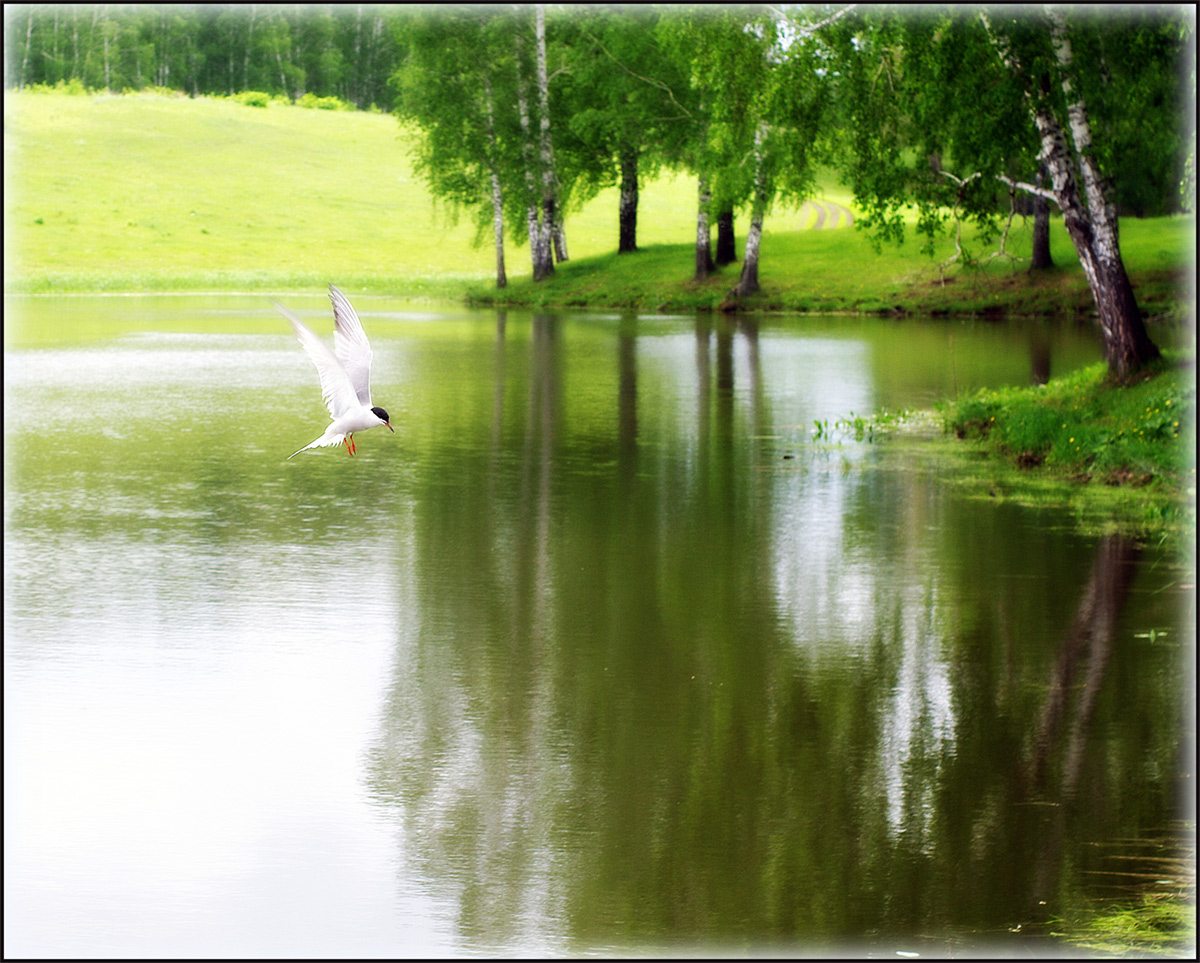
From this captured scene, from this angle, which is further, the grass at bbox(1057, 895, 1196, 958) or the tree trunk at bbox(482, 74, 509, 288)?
the tree trunk at bbox(482, 74, 509, 288)

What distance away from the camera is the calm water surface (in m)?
5.45

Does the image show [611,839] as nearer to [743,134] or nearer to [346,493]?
[346,493]

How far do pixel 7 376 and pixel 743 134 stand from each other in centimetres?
1234

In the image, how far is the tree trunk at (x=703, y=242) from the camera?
37969 mm

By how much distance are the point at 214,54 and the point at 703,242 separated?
2803 inches

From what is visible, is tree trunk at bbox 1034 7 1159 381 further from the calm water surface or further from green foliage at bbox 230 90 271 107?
green foliage at bbox 230 90 271 107

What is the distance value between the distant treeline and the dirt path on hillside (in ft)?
111

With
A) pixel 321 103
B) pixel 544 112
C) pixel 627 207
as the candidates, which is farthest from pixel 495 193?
pixel 321 103

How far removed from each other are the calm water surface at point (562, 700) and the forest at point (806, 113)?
3.30 meters

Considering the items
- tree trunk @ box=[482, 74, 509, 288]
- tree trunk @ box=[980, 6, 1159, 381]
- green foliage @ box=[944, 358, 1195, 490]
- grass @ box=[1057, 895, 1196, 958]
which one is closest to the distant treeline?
tree trunk @ box=[482, 74, 509, 288]

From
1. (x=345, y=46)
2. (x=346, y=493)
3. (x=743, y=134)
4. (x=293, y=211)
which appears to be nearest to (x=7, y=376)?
(x=346, y=493)

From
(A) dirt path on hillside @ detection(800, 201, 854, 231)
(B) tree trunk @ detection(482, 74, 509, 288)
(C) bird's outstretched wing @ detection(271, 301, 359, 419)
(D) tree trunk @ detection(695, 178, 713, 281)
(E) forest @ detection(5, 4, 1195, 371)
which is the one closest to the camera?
(C) bird's outstretched wing @ detection(271, 301, 359, 419)

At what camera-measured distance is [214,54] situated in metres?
98.7

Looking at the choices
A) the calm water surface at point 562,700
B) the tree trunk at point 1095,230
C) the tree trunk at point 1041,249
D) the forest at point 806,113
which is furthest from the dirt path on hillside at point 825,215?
the calm water surface at point 562,700
